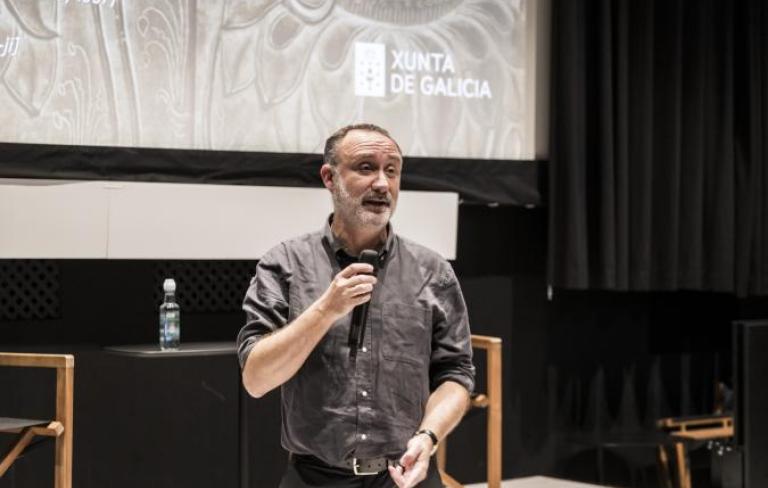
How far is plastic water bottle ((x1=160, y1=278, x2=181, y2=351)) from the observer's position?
4.22 m

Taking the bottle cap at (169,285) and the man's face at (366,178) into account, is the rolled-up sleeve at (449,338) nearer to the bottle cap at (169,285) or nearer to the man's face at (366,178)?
the man's face at (366,178)

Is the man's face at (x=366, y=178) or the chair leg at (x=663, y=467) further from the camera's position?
the chair leg at (x=663, y=467)

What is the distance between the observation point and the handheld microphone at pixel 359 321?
1941 millimetres

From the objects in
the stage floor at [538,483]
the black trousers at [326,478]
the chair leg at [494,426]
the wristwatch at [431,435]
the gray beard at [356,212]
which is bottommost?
the stage floor at [538,483]

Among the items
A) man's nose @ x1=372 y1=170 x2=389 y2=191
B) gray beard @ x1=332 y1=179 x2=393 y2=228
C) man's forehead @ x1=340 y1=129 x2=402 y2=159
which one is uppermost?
man's forehead @ x1=340 y1=129 x2=402 y2=159

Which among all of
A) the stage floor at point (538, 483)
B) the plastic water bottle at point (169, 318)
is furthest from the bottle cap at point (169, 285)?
the stage floor at point (538, 483)

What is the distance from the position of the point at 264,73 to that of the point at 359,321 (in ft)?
9.39

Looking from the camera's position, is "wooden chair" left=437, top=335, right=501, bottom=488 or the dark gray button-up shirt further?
"wooden chair" left=437, top=335, right=501, bottom=488

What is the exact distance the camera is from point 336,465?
194 cm

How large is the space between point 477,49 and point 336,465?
349 cm

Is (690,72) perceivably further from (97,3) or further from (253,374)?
(253,374)

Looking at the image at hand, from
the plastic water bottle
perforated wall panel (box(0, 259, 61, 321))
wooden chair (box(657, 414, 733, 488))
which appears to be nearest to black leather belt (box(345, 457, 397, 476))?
the plastic water bottle

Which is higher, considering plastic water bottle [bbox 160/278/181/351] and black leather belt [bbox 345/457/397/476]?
plastic water bottle [bbox 160/278/181/351]

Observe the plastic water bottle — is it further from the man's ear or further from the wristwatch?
the wristwatch
